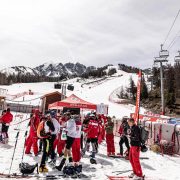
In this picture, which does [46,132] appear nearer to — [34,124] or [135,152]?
[135,152]

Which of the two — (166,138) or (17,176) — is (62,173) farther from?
(166,138)

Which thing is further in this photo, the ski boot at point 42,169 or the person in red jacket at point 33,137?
the person in red jacket at point 33,137

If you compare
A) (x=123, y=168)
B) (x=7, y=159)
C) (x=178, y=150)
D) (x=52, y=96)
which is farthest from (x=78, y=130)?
(x=52, y=96)

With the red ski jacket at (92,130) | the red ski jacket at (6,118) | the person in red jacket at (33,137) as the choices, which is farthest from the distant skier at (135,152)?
the red ski jacket at (6,118)

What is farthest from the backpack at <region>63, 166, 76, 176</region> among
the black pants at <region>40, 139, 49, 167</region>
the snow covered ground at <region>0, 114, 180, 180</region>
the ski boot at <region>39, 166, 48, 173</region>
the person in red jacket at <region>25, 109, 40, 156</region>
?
the person in red jacket at <region>25, 109, 40, 156</region>

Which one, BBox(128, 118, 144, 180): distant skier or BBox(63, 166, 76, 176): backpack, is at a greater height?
BBox(128, 118, 144, 180): distant skier

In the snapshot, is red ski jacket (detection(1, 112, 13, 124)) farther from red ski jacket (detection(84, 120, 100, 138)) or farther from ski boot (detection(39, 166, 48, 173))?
ski boot (detection(39, 166, 48, 173))

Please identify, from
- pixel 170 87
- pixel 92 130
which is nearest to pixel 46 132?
pixel 92 130

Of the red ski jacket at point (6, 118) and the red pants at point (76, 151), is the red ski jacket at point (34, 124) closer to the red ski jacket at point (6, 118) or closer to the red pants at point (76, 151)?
the red pants at point (76, 151)

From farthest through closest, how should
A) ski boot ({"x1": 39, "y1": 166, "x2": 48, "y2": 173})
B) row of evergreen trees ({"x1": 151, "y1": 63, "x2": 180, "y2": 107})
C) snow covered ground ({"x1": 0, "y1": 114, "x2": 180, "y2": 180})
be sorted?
row of evergreen trees ({"x1": 151, "y1": 63, "x2": 180, "y2": 107})
snow covered ground ({"x1": 0, "y1": 114, "x2": 180, "y2": 180})
ski boot ({"x1": 39, "y1": 166, "x2": 48, "y2": 173})

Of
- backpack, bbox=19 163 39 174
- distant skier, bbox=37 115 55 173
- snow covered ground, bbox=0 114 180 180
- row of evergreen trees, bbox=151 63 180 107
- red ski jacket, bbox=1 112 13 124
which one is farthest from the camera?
row of evergreen trees, bbox=151 63 180 107

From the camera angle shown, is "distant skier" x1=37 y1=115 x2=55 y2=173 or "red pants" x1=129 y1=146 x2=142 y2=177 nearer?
"red pants" x1=129 y1=146 x2=142 y2=177

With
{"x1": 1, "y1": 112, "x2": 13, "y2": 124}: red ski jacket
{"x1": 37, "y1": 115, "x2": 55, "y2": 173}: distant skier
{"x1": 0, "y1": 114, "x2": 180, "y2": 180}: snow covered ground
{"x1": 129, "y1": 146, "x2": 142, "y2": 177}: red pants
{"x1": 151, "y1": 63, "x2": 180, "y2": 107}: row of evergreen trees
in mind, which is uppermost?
{"x1": 151, "y1": 63, "x2": 180, "y2": 107}: row of evergreen trees

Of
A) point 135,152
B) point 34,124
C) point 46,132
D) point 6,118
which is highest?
point 6,118
